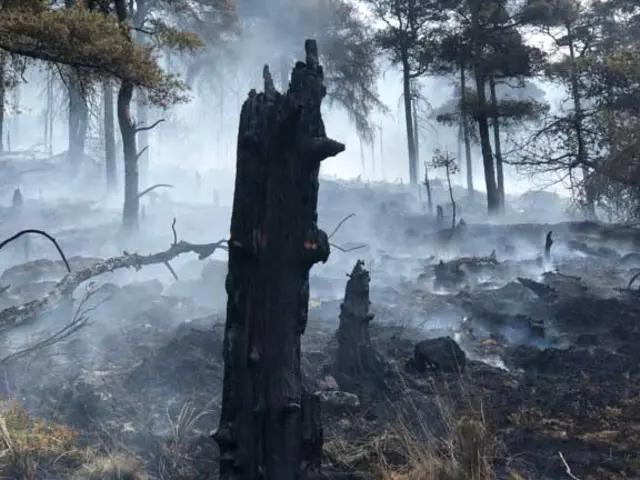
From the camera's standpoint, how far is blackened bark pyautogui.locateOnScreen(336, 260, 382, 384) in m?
6.29

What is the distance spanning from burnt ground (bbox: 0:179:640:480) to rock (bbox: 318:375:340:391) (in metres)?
0.02

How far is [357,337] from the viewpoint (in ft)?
20.8

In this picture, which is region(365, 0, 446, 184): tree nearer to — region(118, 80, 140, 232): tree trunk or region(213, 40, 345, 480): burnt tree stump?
region(118, 80, 140, 232): tree trunk

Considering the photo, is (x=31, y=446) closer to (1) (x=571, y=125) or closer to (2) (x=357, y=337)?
(2) (x=357, y=337)

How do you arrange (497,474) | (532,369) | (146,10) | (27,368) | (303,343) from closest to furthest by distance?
1. (497,474)
2. (27,368)
3. (532,369)
4. (303,343)
5. (146,10)

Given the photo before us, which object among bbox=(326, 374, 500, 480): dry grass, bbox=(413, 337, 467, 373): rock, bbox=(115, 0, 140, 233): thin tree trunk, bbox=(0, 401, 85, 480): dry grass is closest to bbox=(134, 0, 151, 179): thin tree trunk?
bbox=(115, 0, 140, 233): thin tree trunk

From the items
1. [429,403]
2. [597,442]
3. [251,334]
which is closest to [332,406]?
[429,403]

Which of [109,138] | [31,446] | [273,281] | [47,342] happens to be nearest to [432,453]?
[273,281]

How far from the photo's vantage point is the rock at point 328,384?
5.81 metres

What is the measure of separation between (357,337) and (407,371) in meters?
0.71

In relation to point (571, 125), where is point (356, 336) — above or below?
below

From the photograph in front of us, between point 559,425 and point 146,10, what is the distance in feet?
59.4

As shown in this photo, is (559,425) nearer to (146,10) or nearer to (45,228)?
(45,228)

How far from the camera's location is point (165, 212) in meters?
20.0
